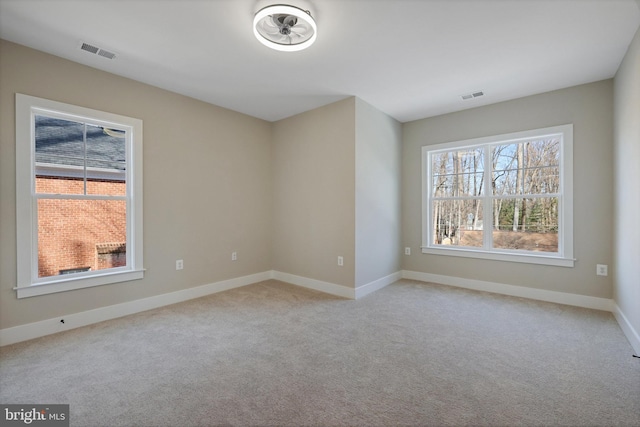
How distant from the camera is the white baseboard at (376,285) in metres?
3.83

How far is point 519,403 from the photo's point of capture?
1726 mm

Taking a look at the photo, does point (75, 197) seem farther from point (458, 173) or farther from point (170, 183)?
point (458, 173)

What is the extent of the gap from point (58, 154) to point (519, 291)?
5577mm

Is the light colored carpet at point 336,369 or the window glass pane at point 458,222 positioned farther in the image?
the window glass pane at point 458,222

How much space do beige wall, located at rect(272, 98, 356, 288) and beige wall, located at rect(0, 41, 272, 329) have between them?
31 centimetres

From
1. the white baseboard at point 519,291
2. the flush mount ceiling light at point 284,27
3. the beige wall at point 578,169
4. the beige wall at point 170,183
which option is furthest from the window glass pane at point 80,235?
the beige wall at point 578,169

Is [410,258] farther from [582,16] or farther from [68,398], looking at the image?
[68,398]

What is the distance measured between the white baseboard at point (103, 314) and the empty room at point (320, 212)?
18 millimetres

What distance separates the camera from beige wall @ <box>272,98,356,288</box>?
386cm

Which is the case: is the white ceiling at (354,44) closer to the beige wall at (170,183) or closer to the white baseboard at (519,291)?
the beige wall at (170,183)

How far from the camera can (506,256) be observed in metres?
3.94

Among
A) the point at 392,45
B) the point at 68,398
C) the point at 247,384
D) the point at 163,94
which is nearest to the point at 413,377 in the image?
the point at 247,384

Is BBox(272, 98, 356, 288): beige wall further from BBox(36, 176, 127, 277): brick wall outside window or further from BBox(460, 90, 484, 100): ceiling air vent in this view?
BBox(36, 176, 127, 277): brick wall outside window

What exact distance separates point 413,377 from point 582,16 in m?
3.00
